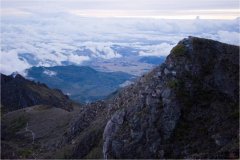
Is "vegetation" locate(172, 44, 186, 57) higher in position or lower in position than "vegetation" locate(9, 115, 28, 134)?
higher

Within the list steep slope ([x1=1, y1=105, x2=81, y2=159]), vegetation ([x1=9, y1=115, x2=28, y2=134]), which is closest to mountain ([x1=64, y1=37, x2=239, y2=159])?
steep slope ([x1=1, y1=105, x2=81, y2=159])

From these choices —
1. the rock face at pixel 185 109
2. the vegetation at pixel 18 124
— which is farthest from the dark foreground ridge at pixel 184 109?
the vegetation at pixel 18 124

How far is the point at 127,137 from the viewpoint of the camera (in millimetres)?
47062

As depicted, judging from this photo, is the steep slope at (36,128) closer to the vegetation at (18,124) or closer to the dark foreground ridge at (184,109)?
the vegetation at (18,124)

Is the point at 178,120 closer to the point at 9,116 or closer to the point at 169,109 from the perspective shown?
the point at 169,109

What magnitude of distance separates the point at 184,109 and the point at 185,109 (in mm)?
102

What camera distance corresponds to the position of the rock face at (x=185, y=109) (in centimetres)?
4206

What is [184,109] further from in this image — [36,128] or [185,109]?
[36,128]

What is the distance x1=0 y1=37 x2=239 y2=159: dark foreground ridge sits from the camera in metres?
42.0

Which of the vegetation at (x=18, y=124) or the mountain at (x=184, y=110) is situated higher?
the mountain at (x=184, y=110)

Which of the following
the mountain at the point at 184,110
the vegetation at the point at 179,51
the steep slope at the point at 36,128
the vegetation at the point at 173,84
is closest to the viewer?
the mountain at the point at 184,110

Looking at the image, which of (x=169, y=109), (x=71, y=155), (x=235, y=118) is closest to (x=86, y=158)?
(x=71, y=155)

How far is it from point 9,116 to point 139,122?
11699 centimetres

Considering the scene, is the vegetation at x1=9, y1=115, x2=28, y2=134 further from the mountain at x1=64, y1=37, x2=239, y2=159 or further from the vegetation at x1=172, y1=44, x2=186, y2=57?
the vegetation at x1=172, y1=44, x2=186, y2=57
